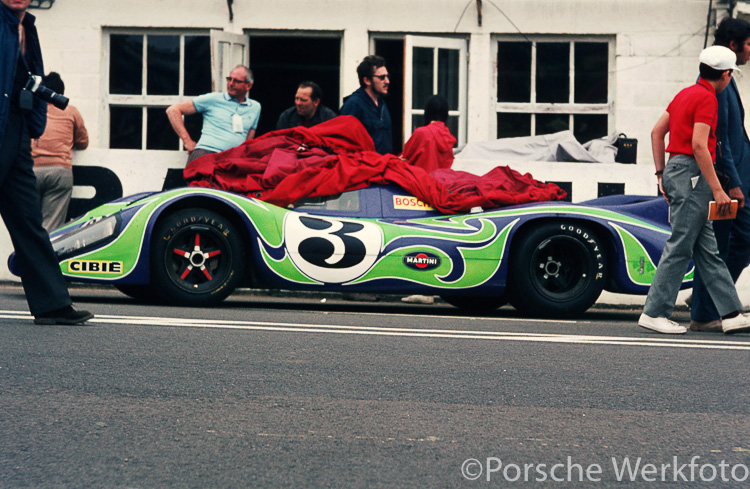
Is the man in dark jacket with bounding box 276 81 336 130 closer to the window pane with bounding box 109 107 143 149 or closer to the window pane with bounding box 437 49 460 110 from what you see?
the window pane with bounding box 437 49 460 110

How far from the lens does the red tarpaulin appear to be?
7898 millimetres

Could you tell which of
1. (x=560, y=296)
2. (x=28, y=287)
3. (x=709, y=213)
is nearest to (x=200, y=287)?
(x=28, y=287)

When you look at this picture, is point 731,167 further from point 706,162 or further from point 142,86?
point 142,86

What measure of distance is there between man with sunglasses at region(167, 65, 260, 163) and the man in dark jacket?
33 cm

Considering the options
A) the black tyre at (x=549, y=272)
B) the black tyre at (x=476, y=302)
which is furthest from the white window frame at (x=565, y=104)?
the black tyre at (x=549, y=272)

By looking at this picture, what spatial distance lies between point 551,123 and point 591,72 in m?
0.82

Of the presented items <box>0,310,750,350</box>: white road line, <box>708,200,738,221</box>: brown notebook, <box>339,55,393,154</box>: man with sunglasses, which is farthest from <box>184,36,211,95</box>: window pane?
<box>708,200,738,221</box>: brown notebook

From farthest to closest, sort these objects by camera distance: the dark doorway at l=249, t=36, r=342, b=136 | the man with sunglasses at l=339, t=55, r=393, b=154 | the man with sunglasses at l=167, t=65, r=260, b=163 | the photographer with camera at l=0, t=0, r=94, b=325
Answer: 1. the dark doorway at l=249, t=36, r=342, b=136
2. the man with sunglasses at l=167, t=65, r=260, b=163
3. the man with sunglasses at l=339, t=55, r=393, b=154
4. the photographer with camera at l=0, t=0, r=94, b=325

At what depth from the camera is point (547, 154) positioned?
11.4m

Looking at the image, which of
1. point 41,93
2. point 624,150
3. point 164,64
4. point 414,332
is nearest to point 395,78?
point 164,64

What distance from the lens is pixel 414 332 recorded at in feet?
20.3

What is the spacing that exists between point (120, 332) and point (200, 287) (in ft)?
6.55

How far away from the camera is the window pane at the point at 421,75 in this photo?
13.5m

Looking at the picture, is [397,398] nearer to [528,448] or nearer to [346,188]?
[528,448]
